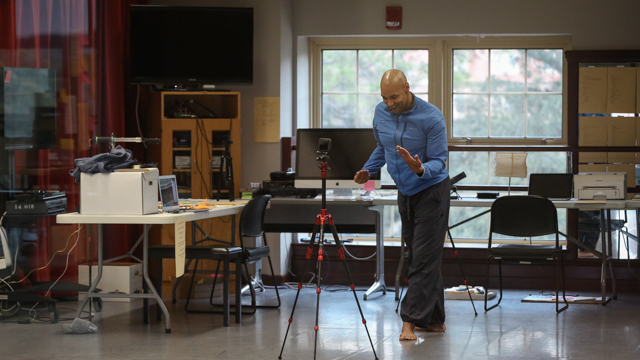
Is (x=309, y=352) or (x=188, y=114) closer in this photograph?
(x=309, y=352)

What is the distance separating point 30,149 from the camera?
4926 mm

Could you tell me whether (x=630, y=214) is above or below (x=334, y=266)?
above

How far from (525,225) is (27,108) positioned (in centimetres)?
357

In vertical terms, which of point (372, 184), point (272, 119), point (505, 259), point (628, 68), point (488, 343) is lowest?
point (488, 343)

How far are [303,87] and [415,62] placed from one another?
105 centimetres

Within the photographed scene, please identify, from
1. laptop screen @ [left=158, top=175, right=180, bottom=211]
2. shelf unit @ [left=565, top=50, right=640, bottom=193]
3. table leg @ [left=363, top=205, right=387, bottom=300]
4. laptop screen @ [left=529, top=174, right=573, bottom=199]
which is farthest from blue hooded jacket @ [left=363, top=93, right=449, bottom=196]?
shelf unit @ [left=565, top=50, right=640, bottom=193]

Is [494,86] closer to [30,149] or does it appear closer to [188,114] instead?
[188,114]

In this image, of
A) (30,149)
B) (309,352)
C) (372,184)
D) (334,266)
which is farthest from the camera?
(334,266)

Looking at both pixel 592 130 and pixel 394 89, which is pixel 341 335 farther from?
pixel 592 130

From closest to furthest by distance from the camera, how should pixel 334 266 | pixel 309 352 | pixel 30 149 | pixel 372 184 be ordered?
pixel 309 352 → pixel 30 149 → pixel 372 184 → pixel 334 266

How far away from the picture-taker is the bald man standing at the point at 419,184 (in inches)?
161

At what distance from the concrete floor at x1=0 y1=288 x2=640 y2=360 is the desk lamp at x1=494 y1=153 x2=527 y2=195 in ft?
3.86

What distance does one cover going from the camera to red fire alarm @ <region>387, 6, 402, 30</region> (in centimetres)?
641

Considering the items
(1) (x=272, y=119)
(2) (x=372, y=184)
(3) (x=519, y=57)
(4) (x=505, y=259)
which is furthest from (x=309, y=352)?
(3) (x=519, y=57)
